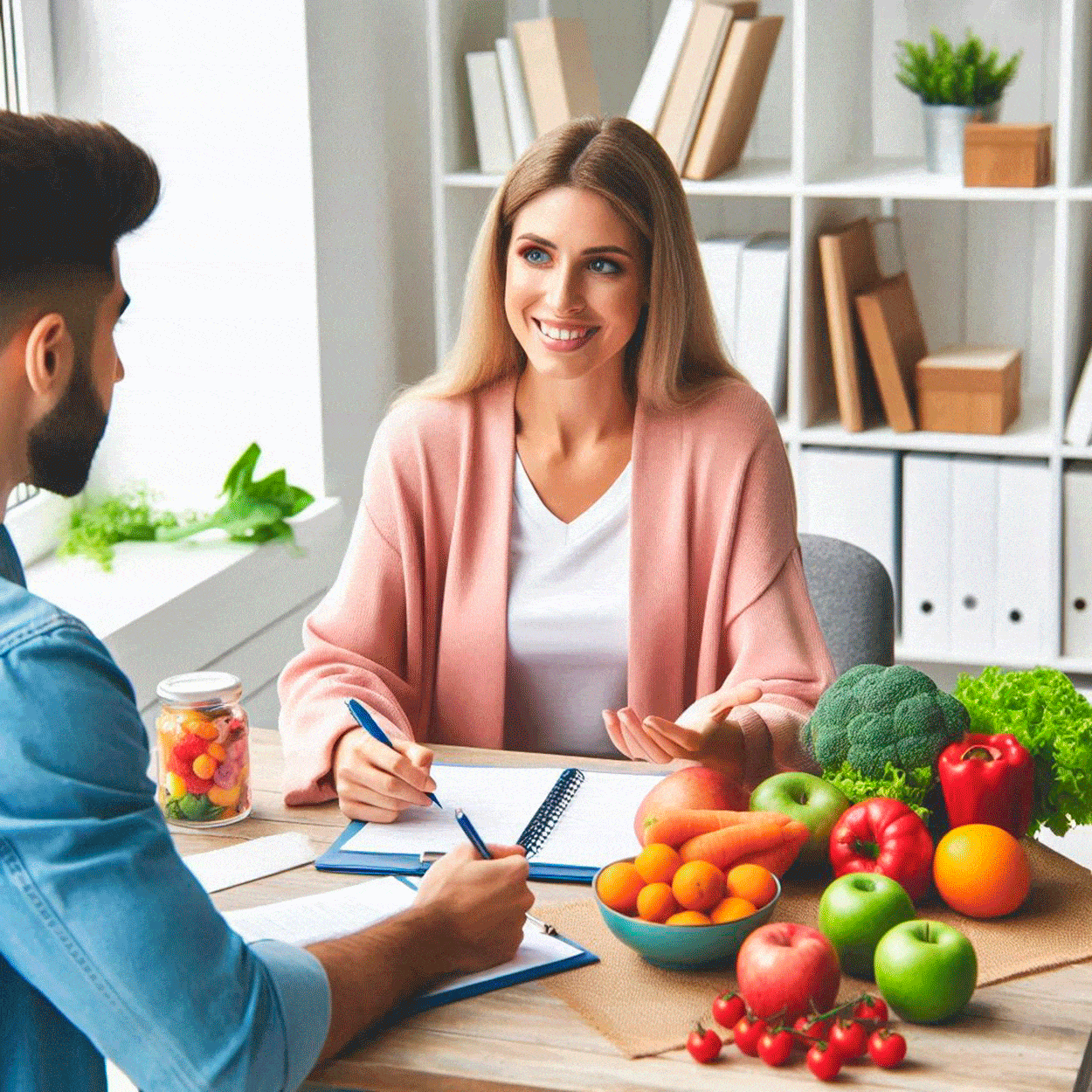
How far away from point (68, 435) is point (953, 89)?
226cm

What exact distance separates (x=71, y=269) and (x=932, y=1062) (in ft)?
2.77

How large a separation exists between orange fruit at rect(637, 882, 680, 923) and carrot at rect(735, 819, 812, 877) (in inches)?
4.0

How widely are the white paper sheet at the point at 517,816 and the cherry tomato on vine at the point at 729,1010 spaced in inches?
11.2

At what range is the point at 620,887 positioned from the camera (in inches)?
53.3

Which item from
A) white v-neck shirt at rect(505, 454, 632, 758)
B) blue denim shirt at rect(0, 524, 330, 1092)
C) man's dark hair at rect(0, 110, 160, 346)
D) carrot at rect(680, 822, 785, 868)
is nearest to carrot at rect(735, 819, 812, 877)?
carrot at rect(680, 822, 785, 868)

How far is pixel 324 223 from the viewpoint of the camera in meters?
2.97

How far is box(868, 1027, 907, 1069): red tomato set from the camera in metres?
1.18


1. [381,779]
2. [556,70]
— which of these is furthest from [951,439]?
[381,779]

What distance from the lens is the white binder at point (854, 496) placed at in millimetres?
3121

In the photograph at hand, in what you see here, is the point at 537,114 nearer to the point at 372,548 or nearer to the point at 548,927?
the point at 372,548

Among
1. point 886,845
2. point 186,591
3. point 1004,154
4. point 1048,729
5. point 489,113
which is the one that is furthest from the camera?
point 489,113

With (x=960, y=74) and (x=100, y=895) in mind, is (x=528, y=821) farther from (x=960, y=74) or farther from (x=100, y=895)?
(x=960, y=74)

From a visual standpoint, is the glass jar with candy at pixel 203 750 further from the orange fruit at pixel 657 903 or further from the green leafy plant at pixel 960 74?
the green leafy plant at pixel 960 74

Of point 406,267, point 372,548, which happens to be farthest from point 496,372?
point 406,267
